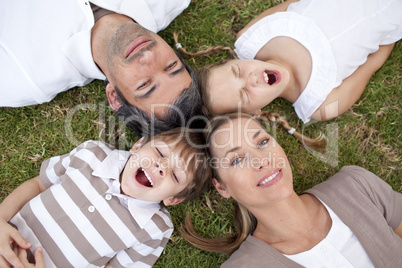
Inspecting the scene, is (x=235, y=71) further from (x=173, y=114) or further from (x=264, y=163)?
(x=264, y=163)

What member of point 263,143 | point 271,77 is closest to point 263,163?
point 263,143

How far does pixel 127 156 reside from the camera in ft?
7.72

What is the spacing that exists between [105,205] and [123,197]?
0.15 metres

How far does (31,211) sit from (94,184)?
1.43 feet

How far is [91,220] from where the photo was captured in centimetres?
213

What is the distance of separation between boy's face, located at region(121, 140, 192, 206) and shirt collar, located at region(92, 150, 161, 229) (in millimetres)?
75

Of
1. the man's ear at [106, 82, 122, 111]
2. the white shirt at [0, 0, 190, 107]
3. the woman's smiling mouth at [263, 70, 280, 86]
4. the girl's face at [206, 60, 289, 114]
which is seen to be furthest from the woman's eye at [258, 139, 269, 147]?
the white shirt at [0, 0, 190, 107]

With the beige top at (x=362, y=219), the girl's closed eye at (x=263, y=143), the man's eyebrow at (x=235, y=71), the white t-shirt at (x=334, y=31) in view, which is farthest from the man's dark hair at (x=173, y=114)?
the beige top at (x=362, y=219)

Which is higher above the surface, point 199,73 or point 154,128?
point 199,73

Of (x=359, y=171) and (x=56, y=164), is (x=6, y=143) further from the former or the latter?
(x=359, y=171)

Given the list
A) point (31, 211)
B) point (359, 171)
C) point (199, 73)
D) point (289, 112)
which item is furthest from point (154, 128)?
point (359, 171)

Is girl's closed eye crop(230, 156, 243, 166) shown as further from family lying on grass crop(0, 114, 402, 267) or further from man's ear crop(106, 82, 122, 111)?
man's ear crop(106, 82, 122, 111)

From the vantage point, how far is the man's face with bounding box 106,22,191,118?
6.14 ft

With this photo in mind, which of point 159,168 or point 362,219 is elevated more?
point 159,168
